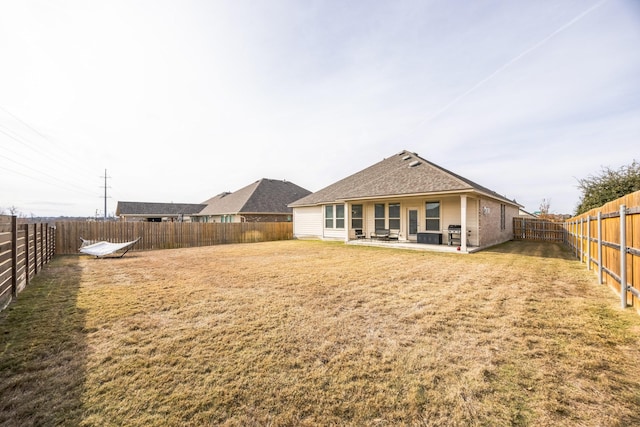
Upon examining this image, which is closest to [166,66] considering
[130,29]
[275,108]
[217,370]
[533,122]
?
[130,29]

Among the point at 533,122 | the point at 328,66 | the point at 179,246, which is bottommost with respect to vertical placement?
the point at 179,246

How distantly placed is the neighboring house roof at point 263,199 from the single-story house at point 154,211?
170 inches

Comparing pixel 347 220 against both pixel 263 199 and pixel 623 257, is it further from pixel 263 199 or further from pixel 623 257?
pixel 263 199

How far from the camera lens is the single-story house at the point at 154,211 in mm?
31264

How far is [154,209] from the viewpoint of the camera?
32.9m

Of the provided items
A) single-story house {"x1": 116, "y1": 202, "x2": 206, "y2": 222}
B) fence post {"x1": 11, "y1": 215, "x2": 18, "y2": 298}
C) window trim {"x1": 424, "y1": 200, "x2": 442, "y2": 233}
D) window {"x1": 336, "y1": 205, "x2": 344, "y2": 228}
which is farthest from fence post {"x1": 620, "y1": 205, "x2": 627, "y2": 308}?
single-story house {"x1": 116, "y1": 202, "x2": 206, "y2": 222}

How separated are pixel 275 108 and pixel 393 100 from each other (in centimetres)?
602

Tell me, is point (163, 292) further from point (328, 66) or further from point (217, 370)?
point (328, 66)

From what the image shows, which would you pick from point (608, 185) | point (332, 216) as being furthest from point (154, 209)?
point (608, 185)

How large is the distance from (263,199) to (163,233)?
11248 mm

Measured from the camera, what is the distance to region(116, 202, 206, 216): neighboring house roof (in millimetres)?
31403

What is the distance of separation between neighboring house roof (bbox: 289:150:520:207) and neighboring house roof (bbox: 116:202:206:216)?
20237 millimetres

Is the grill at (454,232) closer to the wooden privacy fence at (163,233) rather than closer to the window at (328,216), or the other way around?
the window at (328,216)

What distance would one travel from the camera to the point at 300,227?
20250mm
